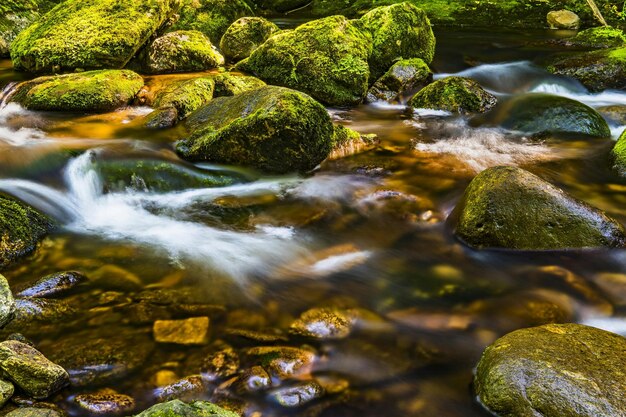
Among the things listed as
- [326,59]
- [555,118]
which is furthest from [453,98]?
[326,59]

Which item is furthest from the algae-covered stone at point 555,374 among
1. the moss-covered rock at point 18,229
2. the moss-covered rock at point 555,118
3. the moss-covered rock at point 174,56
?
the moss-covered rock at point 174,56

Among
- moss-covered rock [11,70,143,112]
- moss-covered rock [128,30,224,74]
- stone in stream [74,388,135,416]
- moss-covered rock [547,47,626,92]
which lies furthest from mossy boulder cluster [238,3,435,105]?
stone in stream [74,388,135,416]

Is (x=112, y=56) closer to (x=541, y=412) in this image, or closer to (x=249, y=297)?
(x=249, y=297)

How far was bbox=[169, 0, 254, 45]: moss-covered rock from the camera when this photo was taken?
12469 millimetres

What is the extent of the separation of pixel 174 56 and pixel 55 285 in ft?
23.7

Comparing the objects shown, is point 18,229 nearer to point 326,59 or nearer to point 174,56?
point 326,59

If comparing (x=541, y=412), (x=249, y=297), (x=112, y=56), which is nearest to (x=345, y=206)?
(x=249, y=297)

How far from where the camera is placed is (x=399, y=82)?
996 centimetres

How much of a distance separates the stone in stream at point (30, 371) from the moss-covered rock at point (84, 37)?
784 cm

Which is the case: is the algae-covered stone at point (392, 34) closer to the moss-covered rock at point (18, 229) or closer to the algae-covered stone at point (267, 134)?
the algae-covered stone at point (267, 134)

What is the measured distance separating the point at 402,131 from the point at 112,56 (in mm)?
5843

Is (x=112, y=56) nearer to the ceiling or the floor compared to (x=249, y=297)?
nearer to the ceiling

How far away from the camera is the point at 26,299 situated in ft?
12.5

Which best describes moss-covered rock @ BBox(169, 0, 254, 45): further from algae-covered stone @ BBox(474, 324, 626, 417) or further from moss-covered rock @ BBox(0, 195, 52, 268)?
algae-covered stone @ BBox(474, 324, 626, 417)
